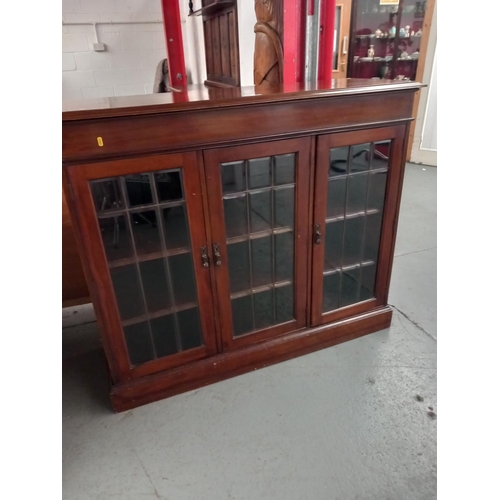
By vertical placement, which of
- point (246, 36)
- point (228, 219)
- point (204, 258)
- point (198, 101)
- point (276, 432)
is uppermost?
point (246, 36)

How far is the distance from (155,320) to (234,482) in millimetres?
683

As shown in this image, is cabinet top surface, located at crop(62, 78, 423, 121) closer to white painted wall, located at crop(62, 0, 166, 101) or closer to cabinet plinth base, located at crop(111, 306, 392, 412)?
cabinet plinth base, located at crop(111, 306, 392, 412)

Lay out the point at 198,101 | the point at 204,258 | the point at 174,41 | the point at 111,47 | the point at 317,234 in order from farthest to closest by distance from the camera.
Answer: the point at 111,47 → the point at 174,41 → the point at 317,234 → the point at 204,258 → the point at 198,101

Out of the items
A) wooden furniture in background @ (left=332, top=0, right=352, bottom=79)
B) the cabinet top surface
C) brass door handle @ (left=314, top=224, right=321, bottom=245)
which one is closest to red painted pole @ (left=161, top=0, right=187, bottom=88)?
wooden furniture in background @ (left=332, top=0, right=352, bottom=79)

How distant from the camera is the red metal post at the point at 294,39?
1770mm

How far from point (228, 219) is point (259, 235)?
0.53 ft

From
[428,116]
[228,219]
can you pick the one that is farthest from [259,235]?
[428,116]

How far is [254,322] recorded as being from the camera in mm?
1792

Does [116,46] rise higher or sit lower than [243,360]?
higher

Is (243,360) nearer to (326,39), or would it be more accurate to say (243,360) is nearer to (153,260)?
(153,260)

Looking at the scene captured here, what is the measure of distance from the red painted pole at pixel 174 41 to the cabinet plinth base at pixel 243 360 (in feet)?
8.77

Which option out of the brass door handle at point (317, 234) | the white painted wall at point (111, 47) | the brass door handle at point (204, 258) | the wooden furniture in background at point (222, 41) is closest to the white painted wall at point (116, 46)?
the white painted wall at point (111, 47)

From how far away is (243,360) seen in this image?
1801 mm

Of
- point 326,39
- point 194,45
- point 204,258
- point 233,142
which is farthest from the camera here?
point 194,45
